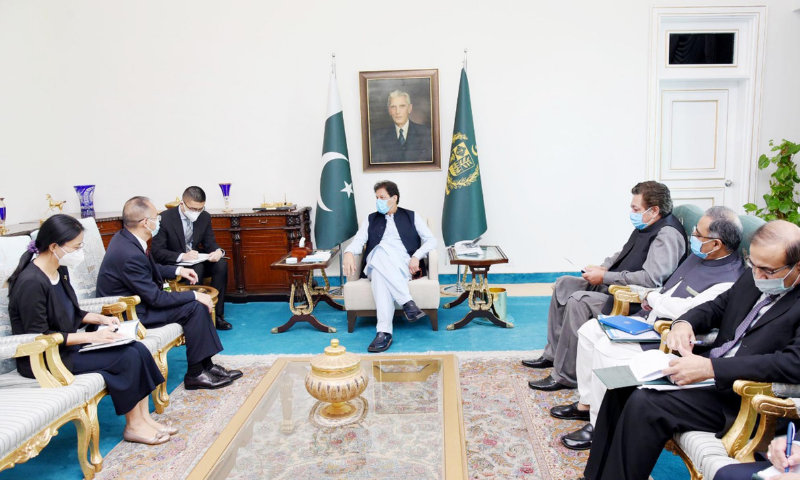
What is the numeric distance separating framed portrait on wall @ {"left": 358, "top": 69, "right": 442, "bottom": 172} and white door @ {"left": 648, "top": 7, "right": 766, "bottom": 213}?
7.68 feet

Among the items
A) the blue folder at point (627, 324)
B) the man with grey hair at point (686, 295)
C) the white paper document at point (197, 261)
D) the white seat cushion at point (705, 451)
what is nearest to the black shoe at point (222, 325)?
the white paper document at point (197, 261)

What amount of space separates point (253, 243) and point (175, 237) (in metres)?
1.03

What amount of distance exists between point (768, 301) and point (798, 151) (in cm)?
463

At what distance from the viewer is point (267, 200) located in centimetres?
635

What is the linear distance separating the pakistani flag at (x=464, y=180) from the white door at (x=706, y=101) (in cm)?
196

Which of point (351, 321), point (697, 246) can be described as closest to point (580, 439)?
point (697, 246)

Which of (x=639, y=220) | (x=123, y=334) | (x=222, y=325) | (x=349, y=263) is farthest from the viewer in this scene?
(x=222, y=325)

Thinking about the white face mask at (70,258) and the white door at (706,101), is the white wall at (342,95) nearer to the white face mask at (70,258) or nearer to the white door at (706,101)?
the white door at (706,101)

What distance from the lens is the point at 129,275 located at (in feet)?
11.8

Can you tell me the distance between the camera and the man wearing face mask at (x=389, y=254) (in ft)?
15.5

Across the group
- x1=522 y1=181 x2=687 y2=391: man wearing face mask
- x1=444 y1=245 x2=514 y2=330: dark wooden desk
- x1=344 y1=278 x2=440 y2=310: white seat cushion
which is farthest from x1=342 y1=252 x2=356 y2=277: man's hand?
x1=522 y1=181 x2=687 y2=391: man wearing face mask

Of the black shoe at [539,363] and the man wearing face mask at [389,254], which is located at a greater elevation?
the man wearing face mask at [389,254]

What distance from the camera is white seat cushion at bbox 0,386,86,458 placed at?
2336 millimetres

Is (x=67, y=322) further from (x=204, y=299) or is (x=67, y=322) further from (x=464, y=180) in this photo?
(x=464, y=180)
